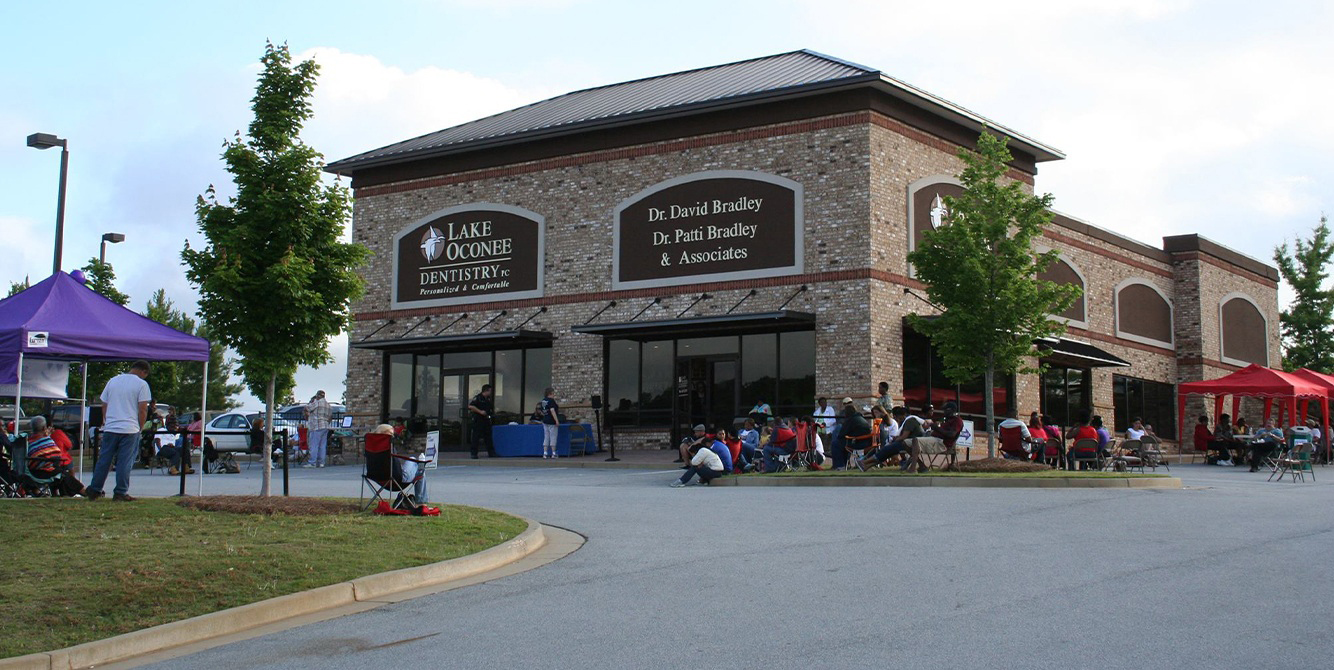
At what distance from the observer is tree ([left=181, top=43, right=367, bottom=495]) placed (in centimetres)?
1430

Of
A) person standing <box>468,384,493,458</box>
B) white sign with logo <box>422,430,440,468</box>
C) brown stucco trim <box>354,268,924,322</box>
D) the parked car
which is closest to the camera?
white sign with logo <box>422,430,440,468</box>

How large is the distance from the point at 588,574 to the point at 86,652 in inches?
153

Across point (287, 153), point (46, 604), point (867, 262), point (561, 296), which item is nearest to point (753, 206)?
point (867, 262)

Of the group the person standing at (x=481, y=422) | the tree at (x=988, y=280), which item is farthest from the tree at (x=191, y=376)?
the tree at (x=988, y=280)

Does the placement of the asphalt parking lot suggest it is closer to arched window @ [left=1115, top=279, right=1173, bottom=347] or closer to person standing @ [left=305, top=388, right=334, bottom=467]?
person standing @ [left=305, top=388, right=334, bottom=467]

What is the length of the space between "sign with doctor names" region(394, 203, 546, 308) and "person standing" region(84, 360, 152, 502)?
60.6 feet

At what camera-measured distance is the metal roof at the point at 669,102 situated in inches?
1131

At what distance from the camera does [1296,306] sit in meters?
51.8

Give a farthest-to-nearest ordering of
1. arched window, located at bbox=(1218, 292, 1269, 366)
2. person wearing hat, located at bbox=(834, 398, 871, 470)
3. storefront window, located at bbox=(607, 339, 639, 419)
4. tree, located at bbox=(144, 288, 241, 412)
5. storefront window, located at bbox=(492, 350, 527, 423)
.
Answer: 1. tree, located at bbox=(144, 288, 241, 412)
2. arched window, located at bbox=(1218, 292, 1269, 366)
3. storefront window, located at bbox=(492, 350, 527, 423)
4. storefront window, located at bbox=(607, 339, 639, 419)
5. person wearing hat, located at bbox=(834, 398, 871, 470)

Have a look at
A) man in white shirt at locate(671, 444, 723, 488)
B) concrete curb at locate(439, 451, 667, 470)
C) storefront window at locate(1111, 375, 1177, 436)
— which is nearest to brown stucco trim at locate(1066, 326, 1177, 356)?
storefront window at locate(1111, 375, 1177, 436)

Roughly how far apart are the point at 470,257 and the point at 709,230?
7417 millimetres

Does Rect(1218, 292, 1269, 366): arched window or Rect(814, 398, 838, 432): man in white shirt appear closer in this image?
Rect(814, 398, 838, 432): man in white shirt

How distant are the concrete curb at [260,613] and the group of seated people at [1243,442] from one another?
21.4m

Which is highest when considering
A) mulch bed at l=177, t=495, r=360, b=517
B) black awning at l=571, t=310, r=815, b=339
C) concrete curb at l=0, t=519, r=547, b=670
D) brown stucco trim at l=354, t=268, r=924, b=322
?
brown stucco trim at l=354, t=268, r=924, b=322
